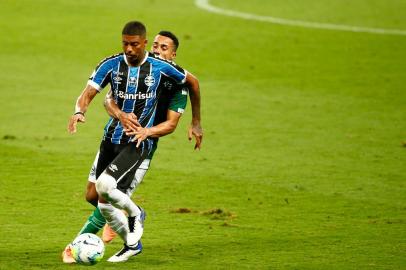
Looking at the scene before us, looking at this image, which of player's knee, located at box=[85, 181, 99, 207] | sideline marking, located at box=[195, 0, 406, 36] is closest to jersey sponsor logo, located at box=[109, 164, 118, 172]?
player's knee, located at box=[85, 181, 99, 207]

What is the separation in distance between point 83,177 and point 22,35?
40.3 feet

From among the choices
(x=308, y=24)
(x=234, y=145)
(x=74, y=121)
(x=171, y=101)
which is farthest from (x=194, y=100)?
(x=308, y=24)

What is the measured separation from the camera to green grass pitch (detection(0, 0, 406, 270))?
11.5 meters

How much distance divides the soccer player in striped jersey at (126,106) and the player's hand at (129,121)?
0.09m

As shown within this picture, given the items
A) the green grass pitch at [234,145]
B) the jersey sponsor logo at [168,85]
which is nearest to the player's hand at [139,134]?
the jersey sponsor logo at [168,85]

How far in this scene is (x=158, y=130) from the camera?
1062 centimetres

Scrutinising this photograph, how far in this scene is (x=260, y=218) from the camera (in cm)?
1291

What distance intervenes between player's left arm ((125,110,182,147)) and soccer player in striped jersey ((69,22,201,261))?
0.04 meters

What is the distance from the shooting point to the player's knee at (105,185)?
10266 mm

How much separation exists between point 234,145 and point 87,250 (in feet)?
23.8

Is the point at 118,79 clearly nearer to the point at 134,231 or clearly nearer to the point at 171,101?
the point at 171,101

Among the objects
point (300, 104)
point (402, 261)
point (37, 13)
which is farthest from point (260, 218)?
point (37, 13)

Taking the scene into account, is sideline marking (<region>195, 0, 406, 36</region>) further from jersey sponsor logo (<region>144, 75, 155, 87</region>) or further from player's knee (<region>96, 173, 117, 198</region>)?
player's knee (<region>96, 173, 117, 198</region>)

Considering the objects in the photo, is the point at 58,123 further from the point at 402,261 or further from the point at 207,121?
the point at 402,261
